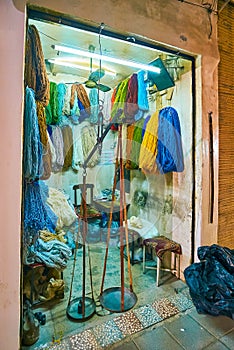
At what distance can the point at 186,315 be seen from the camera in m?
1.66

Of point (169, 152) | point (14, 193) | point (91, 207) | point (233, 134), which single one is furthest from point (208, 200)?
point (14, 193)

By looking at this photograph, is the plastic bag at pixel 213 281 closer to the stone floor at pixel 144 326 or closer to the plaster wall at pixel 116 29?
the stone floor at pixel 144 326

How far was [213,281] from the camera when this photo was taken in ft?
5.21

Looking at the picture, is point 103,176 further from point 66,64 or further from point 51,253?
point 66,64

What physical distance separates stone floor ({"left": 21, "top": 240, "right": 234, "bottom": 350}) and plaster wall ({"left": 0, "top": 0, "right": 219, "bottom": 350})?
37 centimetres

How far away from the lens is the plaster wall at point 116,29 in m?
1.19

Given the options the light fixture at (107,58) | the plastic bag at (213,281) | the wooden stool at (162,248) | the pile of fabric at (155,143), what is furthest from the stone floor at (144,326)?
the light fixture at (107,58)

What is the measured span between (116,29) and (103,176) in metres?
1.35

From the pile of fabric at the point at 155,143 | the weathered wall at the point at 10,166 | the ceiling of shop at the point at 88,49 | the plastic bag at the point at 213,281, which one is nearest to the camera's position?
the weathered wall at the point at 10,166

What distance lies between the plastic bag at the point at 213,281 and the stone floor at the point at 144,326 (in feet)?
0.36

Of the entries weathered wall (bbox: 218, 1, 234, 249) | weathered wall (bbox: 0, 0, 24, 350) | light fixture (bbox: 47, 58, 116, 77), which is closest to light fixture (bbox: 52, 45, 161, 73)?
light fixture (bbox: 47, 58, 116, 77)

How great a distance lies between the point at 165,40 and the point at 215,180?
1243mm

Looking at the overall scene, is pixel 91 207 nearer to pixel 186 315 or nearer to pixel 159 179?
pixel 159 179

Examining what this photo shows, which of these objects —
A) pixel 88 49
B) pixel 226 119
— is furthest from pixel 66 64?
pixel 226 119
